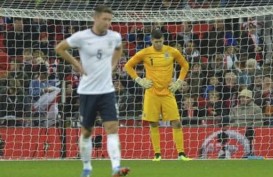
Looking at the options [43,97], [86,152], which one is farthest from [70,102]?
[86,152]

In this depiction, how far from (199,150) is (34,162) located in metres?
3.33

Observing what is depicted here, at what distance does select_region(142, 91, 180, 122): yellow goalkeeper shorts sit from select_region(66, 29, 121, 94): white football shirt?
4.62 meters

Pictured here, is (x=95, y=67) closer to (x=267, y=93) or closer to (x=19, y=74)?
(x=19, y=74)

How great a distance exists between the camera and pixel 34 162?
15.0 m

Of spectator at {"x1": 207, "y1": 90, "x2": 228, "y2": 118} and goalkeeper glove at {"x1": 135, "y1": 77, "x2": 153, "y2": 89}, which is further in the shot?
spectator at {"x1": 207, "y1": 90, "x2": 228, "y2": 118}

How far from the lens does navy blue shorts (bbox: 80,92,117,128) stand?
10375 millimetres

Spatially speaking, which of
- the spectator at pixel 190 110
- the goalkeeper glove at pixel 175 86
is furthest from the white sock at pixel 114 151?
the spectator at pixel 190 110

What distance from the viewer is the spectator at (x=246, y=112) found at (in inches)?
651

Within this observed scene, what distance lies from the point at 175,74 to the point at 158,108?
10.1 ft

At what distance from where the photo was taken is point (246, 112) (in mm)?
16656

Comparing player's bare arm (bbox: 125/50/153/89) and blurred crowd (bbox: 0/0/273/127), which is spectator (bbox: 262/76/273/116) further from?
player's bare arm (bbox: 125/50/153/89)

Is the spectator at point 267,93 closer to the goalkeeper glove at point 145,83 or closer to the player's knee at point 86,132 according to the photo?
the goalkeeper glove at point 145,83

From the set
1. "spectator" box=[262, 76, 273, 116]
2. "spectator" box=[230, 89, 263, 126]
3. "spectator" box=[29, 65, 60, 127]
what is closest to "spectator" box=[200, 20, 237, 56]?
"spectator" box=[262, 76, 273, 116]

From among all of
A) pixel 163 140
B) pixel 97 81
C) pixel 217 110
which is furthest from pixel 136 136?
pixel 97 81
